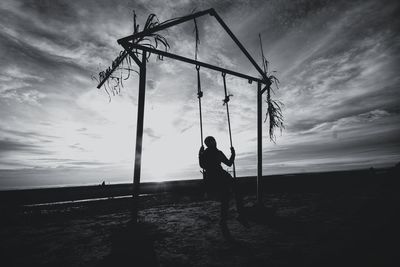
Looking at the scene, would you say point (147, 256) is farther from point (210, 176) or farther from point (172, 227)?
point (210, 176)

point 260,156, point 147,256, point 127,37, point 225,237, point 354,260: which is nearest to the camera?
point 354,260

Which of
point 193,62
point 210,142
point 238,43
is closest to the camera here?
point 210,142

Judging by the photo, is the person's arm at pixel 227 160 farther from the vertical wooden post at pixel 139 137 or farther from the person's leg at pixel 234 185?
the vertical wooden post at pixel 139 137

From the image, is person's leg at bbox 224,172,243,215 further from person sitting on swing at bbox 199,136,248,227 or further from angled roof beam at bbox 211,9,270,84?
angled roof beam at bbox 211,9,270,84

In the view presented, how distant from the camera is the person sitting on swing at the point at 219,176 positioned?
14.6 ft

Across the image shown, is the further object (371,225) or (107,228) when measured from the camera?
(107,228)

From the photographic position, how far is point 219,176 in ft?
14.8

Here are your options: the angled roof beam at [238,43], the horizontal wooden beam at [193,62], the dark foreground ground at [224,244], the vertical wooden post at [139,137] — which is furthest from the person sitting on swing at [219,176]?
the angled roof beam at [238,43]

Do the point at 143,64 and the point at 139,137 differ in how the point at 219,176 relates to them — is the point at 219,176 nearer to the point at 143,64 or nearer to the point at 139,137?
the point at 139,137

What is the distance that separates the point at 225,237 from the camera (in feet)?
11.8

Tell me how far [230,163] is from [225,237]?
1.57 m

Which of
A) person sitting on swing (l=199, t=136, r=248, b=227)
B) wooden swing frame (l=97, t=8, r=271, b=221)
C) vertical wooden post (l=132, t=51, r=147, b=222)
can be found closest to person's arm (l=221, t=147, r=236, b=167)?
person sitting on swing (l=199, t=136, r=248, b=227)

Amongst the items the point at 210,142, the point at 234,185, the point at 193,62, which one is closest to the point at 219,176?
the point at 234,185

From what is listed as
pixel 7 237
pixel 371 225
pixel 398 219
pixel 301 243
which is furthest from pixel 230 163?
pixel 7 237
